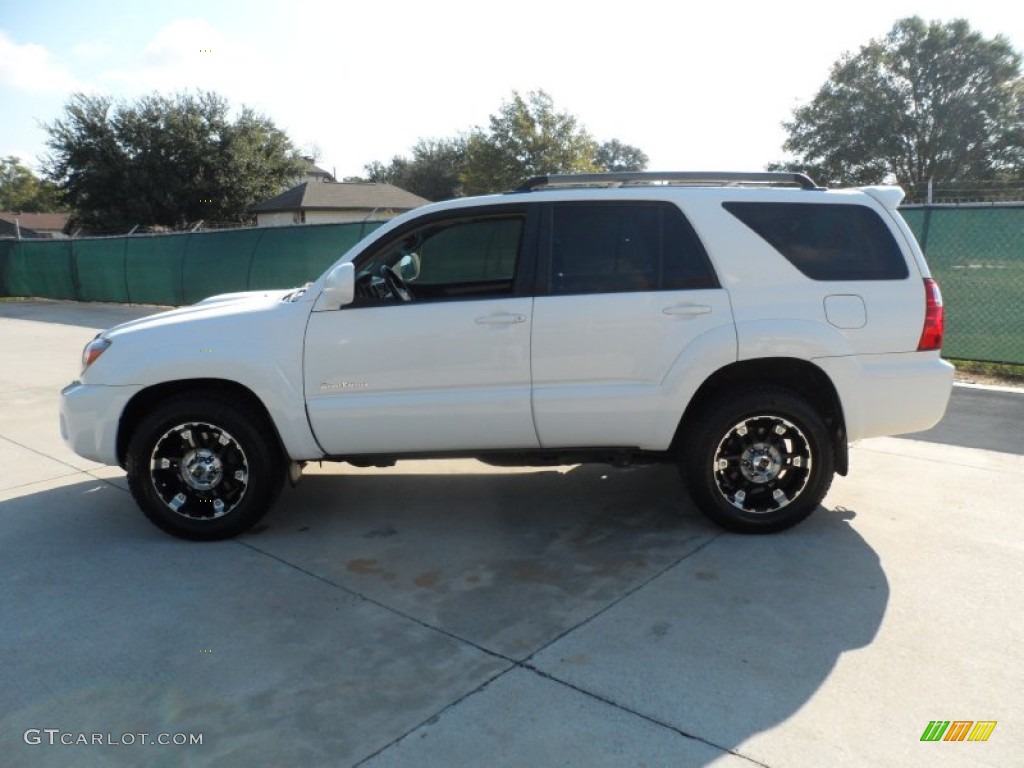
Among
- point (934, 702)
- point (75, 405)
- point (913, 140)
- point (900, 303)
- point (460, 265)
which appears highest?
point (913, 140)

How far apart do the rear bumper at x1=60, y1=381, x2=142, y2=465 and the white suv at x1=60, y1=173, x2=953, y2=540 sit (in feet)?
0.04

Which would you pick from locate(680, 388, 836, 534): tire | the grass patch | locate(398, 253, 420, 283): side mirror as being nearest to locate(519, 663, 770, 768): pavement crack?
locate(680, 388, 836, 534): tire

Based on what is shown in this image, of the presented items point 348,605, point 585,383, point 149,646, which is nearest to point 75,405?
point 149,646

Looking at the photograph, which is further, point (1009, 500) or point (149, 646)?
point (1009, 500)

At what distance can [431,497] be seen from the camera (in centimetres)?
530

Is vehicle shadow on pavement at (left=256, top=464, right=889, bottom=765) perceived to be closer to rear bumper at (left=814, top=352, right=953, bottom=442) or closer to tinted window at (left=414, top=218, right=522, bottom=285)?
rear bumper at (left=814, top=352, right=953, bottom=442)

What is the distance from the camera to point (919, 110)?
4775 centimetres

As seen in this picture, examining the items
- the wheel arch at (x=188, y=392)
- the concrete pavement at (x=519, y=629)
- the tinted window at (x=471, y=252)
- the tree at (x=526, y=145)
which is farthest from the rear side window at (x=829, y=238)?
the tree at (x=526, y=145)

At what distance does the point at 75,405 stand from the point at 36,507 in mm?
1177

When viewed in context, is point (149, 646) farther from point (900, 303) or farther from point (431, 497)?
point (900, 303)

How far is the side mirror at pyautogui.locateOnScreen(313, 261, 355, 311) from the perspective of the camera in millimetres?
4281

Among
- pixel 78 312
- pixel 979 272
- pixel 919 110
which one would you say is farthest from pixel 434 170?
pixel 979 272

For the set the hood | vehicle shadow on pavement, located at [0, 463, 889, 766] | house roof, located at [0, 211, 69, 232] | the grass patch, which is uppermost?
house roof, located at [0, 211, 69, 232]

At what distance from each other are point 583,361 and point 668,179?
120 centimetres
